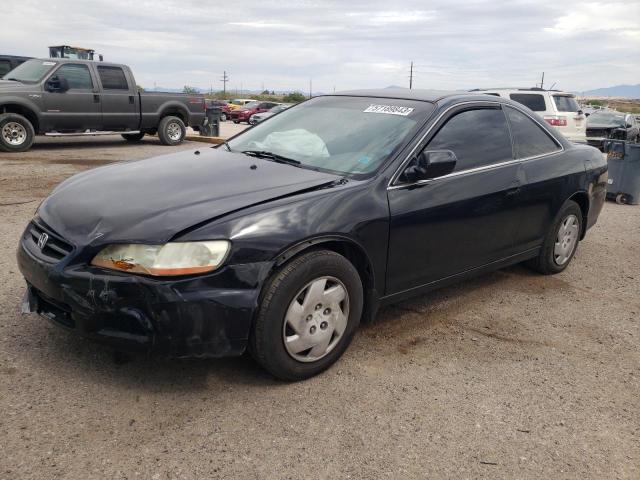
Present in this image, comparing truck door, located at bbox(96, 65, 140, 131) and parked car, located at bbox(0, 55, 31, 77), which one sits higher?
parked car, located at bbox(0, 55, 31, 77)

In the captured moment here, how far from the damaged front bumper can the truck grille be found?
0.25 feet

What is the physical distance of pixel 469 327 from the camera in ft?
12.8

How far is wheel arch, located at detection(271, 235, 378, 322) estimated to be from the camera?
9.32ft

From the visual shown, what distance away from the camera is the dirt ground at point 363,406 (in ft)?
7.85

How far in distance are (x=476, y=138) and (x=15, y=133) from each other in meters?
10.5

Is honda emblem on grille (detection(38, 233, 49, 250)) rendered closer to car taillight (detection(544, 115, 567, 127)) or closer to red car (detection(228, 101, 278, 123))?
car taillight (detection(544, 115, 567, 127))

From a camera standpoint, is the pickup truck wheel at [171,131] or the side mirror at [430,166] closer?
the side mirror at [430,166]

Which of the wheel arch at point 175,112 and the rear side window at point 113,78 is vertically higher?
the rear side window at point 113,78

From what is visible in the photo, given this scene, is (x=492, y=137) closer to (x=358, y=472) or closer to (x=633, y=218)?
(x=358, y=472)

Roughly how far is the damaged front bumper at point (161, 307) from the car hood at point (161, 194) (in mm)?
202

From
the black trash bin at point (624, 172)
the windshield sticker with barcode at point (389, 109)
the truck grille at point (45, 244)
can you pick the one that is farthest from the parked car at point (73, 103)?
the black trash bin at point (624, 172)

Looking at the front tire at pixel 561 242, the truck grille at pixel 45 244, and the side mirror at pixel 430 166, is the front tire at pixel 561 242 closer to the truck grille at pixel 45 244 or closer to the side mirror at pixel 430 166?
the side mirror at pixel 430 166

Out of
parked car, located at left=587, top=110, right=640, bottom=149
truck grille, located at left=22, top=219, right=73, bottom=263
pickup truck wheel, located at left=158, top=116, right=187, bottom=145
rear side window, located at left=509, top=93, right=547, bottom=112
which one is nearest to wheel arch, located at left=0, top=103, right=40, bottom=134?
pickup truck wheel, located at left=158, top=116, right=187, bottom=145

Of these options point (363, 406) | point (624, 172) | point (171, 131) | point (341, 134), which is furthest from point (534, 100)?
point (363, 406)
